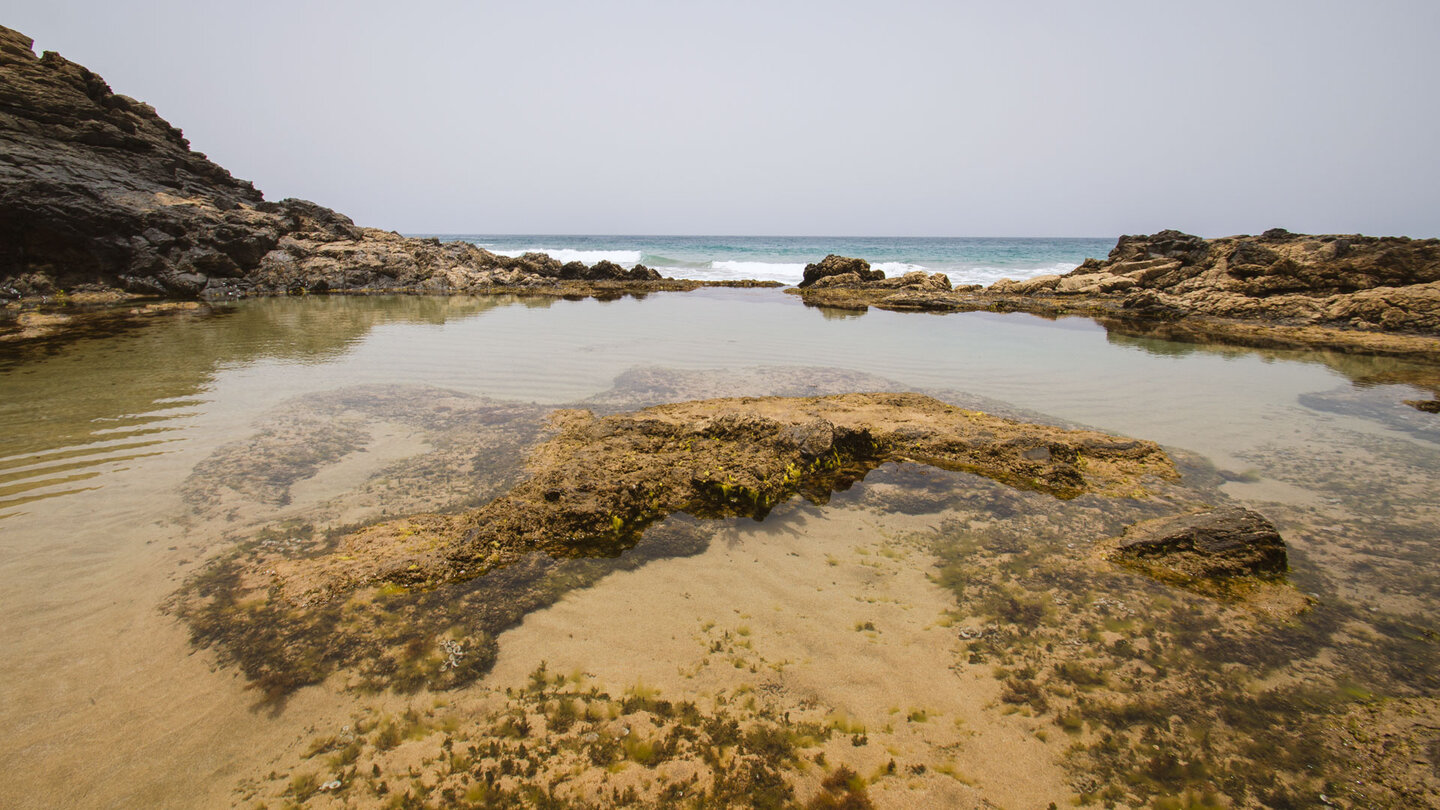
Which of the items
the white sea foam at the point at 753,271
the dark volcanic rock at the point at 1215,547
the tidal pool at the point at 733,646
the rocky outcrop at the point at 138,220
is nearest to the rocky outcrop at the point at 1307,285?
the tidal pool at the point at 733,646

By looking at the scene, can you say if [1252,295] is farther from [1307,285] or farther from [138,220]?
[138,220]

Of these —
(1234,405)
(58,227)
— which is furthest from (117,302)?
(1234,405)

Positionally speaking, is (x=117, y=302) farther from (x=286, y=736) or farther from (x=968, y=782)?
(x=968, y=782)

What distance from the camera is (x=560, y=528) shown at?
3.68 m

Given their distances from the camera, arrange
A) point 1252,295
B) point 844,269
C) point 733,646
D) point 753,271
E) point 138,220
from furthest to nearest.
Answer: point 753,271 → point 844,269 → point 138,220 → point 1252,295 → point 733,646

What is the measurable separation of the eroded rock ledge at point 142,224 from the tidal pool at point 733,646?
1549cm

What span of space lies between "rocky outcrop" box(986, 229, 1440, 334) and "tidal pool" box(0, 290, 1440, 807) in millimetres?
12072

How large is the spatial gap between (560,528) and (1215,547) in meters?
4.13

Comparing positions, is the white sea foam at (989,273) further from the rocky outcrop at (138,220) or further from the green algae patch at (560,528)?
the green algae patch at (560,528)

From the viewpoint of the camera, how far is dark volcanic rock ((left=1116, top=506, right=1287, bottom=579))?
341 centimetres

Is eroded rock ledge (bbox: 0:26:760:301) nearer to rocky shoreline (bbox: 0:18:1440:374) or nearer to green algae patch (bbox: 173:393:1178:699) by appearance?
rocky shoreline (bbox: 0:18:1440:374)

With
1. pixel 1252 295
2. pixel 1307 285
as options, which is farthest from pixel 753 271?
pixel 1307 285

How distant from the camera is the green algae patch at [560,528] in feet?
8.98

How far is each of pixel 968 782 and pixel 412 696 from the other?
2.32 metres
